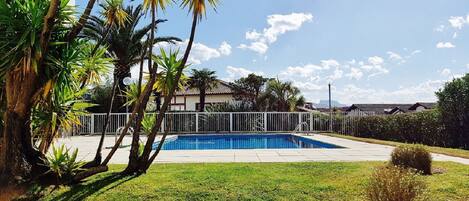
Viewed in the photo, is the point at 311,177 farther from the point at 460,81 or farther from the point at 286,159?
the point at 460,81

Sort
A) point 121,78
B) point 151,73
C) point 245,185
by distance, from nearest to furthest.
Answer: point 245,185
point 151,73
point 121,78

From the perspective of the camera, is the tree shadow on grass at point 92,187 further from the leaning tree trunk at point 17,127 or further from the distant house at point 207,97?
the distant house at point 207,97

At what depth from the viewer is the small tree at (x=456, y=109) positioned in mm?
14594

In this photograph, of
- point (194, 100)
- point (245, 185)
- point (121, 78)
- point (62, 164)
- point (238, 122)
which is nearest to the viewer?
point (62, 164)

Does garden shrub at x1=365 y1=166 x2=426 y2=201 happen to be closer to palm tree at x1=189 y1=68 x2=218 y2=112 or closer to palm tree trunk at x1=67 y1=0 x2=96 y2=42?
palm tree trunk at x1=67 y1=0 x2=96 y2=42

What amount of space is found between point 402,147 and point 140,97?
518 cm

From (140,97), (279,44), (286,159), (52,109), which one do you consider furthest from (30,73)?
(279,44)

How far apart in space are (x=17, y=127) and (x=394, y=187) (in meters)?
5.16

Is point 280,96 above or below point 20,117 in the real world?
above

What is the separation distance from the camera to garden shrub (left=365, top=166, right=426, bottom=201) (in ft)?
16.6

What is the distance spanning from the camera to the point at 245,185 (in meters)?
6.87

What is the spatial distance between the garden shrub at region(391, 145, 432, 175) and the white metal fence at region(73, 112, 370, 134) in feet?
52.7

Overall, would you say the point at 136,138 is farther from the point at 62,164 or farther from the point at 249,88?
the point at 249,88

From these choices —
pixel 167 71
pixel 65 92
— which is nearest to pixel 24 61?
pixel 65 92
